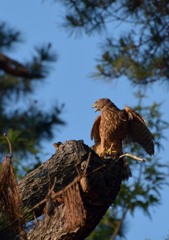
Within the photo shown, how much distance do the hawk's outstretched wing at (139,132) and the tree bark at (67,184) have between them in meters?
2.02

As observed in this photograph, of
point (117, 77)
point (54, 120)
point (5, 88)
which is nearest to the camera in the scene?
point (5, 88)

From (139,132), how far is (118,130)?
Answer: 17 cm

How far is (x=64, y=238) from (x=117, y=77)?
22.3 feet

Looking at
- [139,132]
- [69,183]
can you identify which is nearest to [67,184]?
[69,183]

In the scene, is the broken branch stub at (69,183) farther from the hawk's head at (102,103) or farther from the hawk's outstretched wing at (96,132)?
the hawk's head at (102,103)

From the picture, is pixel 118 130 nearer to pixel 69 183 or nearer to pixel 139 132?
pixel 139 132

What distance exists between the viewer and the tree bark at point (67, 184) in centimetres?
500

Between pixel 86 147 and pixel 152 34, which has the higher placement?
pixel 152 34

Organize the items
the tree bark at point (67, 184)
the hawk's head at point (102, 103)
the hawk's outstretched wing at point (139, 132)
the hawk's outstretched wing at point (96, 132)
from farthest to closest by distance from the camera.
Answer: the hawk's head at point (102, 103) → the hawk's outstretched wing at point (96, 132) → the hawk's outstretched wing at point (139, 132) → the tree bark at point (67, 184)

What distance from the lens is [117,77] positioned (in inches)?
463

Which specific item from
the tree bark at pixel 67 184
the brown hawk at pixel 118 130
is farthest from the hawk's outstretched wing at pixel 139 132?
the tree bark at pixel 67 184

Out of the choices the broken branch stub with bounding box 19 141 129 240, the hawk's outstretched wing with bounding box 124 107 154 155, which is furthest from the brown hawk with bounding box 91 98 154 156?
the broken branch stub with bounding box 19 141 129 240

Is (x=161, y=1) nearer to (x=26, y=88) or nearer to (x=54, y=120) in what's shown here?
(x=54, y=120)

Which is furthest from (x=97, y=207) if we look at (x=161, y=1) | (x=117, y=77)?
(x=161, y=1)
